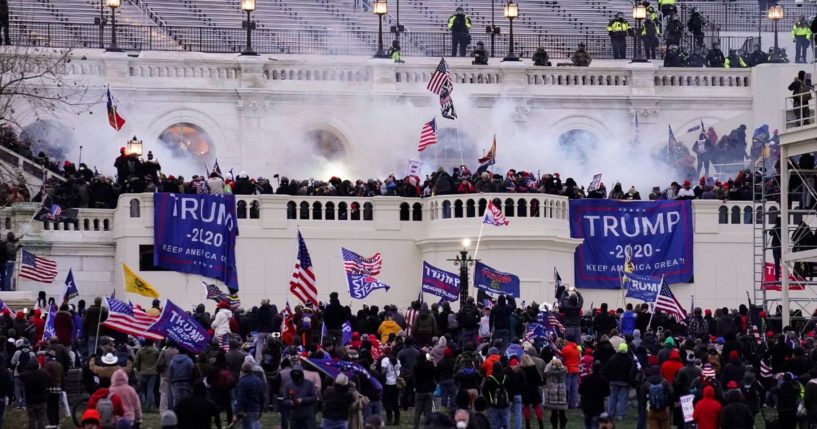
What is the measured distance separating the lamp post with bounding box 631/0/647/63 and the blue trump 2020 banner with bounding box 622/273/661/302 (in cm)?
1815

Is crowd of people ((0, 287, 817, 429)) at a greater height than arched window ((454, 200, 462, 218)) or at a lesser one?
lesser

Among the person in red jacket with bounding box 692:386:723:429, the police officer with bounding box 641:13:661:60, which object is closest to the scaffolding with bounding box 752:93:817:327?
the police officer with bounding box 641:13:661:60

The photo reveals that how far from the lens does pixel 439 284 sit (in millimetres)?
54531

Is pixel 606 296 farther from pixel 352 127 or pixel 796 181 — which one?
pixel 352 127

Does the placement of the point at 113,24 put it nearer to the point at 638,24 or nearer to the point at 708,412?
the point at 638,24

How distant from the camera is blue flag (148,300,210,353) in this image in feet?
144

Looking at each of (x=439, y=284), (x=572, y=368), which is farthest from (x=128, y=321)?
(x=439, y=284)

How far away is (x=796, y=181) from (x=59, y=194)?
16.4 metres

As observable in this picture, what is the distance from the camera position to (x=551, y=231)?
61.8 meters

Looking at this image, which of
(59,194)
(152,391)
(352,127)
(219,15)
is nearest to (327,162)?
(352,127)

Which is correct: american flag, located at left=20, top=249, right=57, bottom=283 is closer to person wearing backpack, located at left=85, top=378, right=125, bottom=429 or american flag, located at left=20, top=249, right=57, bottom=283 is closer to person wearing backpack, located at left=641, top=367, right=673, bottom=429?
person wearing backpack, located at left=85, top=378, right=125, bottom=429

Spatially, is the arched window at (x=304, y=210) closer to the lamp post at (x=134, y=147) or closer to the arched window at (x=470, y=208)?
the arched window at (x=470, y=208)

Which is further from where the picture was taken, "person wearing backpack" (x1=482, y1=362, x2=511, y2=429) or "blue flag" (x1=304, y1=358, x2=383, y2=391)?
"blue flag" (x1=304, y1=358, x2=383, y2=391)

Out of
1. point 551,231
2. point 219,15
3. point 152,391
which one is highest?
point 219,15
